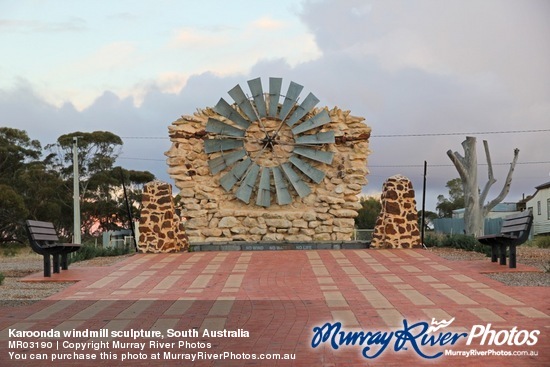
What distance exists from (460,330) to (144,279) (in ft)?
20.1

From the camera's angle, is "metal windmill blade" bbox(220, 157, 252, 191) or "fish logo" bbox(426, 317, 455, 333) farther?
"metal windmill blade" bbox(220, 157, 252, 191)

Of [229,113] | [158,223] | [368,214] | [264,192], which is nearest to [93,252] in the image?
[158,223]

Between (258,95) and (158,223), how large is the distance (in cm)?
437

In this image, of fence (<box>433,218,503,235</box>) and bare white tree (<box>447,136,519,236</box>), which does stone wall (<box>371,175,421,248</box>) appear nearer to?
bare white tree (<box>447,136,519,236</box>)

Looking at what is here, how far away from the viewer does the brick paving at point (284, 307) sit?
748 cm

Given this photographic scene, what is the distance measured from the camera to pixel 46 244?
42.8 ft

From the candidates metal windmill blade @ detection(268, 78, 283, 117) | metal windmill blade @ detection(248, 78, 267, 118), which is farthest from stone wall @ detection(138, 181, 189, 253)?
metal windmill blade @ detection(268, 78, 283, 117)

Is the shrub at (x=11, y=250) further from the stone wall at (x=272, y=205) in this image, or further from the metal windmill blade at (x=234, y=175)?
the metal windmill blade at (x=234, y=175)

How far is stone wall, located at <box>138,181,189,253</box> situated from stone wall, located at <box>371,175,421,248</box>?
4474 millimetres

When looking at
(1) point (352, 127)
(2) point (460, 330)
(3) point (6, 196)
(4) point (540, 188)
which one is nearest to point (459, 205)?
(4) point (540, 188)

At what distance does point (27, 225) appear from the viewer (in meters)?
12.5

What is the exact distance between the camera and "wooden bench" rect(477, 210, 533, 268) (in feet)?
39.7

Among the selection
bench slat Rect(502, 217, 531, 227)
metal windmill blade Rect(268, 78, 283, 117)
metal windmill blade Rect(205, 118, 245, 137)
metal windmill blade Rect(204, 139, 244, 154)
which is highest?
metal windmill blade Rect(268, 78, 283, 117)

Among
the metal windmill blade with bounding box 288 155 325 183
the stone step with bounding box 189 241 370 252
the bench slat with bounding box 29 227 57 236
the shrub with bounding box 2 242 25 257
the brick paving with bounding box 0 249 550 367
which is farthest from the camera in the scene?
the shrub with bounding box 2 242 25 257
